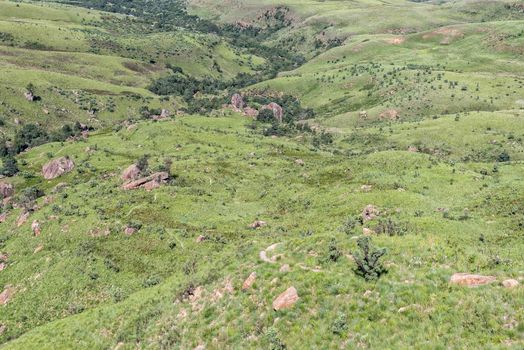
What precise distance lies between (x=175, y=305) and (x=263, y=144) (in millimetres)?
83240

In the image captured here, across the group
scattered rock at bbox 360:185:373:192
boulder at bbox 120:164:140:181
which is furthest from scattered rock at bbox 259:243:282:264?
boulder at bbox 120:164:140:181

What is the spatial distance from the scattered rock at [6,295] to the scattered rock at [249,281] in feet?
106

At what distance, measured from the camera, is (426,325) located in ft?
70.8

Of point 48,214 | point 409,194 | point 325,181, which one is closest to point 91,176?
point 48,214

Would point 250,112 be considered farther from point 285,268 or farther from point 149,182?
point 285,268

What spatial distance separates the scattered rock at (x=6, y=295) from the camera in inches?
1911

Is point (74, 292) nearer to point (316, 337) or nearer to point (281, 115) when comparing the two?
point (316, 337)

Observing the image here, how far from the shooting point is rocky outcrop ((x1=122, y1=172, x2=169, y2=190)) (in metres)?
74.6

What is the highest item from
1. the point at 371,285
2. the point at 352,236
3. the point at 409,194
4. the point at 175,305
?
the point at 371,285

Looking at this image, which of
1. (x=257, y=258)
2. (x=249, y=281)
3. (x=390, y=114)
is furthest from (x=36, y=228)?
(x=390, y=114)

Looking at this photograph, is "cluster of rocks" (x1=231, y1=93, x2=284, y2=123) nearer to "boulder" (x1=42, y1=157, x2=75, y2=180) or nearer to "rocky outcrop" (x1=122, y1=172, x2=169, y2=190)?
"boulder" (x1=42, y1=157, x2=75, y2=180)

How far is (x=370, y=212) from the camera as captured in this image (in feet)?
170

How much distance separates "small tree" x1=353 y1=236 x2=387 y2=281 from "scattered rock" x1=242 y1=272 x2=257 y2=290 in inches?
310

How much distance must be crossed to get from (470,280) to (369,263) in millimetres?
5815
